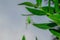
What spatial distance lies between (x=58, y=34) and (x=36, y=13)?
0.17 ft

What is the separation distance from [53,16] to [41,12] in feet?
0.09

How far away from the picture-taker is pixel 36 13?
18 cm

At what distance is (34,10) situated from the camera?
19cm

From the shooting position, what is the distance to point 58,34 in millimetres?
178

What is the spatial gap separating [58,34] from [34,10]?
0.06 m

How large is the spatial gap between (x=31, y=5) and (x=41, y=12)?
29 mm

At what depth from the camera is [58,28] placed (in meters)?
0.21

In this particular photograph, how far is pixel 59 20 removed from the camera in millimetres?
154

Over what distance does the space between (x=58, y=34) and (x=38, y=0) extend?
72 mm

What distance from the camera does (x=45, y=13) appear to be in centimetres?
17

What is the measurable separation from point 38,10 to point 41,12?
12 mm

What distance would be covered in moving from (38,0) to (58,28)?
→ 0.07 metres

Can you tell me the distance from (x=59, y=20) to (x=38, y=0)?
6cm

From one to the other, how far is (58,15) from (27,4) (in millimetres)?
66
